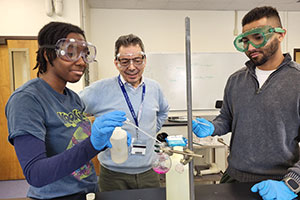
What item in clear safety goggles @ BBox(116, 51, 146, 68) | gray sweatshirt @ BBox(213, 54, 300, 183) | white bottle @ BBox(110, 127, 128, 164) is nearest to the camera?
white bottle @ BBox(110, 127, 128, 164)

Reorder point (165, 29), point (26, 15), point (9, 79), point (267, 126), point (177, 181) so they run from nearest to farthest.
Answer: point (177, 181), point (267, 126), point (26, 15), point (9, 79), point (165, 29)

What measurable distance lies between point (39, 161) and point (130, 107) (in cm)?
89

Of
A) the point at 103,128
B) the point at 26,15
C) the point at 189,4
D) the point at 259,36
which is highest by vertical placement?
the point at 189,4

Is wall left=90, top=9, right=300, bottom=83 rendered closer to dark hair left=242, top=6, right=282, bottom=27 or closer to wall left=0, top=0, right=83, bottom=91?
wall left=0, top=0, right=83, bottom=91

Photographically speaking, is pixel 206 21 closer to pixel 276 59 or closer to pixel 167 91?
pixel 167 91

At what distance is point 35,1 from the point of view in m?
3.20

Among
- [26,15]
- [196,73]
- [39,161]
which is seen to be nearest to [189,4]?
[196,73]

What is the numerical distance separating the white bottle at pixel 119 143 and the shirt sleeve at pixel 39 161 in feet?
0.71

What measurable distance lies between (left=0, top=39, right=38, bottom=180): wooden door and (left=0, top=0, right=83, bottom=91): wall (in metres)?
0.18

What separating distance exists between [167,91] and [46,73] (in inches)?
133

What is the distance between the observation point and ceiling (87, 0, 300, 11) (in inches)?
152

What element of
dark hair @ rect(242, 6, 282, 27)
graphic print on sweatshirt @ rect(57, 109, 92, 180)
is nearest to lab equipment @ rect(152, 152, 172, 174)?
graphic print on sweatshirt @ rect(57, 109, 92, 180)

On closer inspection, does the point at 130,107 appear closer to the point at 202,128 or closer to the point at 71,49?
the point at 202,128

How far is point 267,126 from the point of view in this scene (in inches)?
47.1
